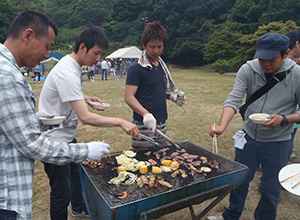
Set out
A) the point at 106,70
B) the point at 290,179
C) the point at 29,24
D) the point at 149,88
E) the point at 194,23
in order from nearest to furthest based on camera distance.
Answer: the point at 29,24, the point at 290,179, the point at 149,88, the point at 106,70, the point at 194,23

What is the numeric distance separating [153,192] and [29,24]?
5.24ft

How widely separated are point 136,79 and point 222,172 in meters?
1.48

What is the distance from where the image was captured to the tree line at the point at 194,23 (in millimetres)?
26938

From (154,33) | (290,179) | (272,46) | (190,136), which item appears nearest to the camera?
(290,179)

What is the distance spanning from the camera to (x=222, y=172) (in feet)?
7.09

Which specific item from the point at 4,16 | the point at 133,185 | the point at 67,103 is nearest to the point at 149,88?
the point at 67,103

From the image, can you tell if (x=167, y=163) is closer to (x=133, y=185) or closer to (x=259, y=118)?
(x=133, y=185)

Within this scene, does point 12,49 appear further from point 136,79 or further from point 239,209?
point 239,209

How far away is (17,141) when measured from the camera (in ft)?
4.04

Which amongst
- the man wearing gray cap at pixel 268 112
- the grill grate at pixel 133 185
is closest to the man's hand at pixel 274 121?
the man wearing gray cap at pixel 268 112

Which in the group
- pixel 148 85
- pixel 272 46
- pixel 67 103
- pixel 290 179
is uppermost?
pixel 272 46

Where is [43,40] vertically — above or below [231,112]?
above

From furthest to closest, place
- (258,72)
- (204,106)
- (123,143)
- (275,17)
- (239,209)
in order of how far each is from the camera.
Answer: (275,17)
(204,106)
(123,143)
(239,209)
(258,72)

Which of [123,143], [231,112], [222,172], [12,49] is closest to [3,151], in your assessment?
[12,49]
